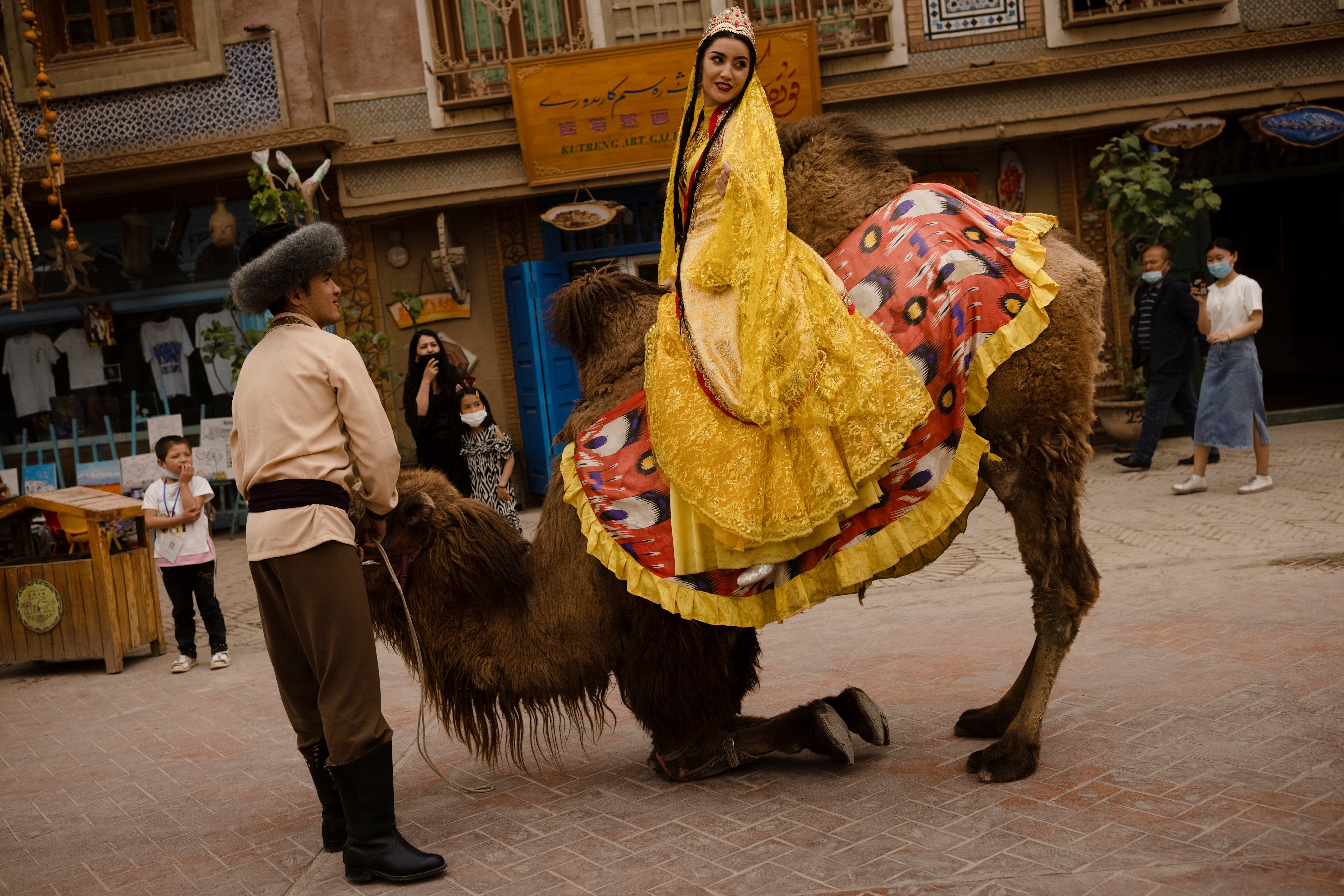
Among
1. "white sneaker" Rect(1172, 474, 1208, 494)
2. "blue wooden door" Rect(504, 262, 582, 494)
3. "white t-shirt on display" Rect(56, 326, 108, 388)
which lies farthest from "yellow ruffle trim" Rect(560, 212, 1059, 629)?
"white t-shirt on display" Rect(56, 326, 108, 388)

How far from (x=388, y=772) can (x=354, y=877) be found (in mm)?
358

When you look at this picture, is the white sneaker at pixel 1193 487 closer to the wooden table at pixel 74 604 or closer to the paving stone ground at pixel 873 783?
the paving stone ground at pixel 873 783

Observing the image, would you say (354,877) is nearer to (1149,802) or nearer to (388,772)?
(388,772)

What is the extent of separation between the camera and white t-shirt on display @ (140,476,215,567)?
714cm

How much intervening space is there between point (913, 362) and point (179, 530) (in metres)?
5.37

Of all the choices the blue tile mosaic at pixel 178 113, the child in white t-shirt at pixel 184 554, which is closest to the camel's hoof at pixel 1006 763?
the child in white t-shirt at pixel 184 554

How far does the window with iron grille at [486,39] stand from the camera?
12.6m

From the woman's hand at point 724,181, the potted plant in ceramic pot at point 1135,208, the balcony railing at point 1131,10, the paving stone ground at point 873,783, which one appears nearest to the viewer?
the paving stone ground at point 873,783

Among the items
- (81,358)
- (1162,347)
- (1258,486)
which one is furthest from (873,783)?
(81,358)

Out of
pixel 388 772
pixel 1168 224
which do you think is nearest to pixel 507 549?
pixel 388 772

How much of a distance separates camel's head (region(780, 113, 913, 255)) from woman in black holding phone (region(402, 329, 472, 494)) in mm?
4508

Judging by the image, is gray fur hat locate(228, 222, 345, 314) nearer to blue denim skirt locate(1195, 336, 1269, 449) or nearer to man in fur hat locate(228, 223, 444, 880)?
man in fur hat locate(228, 223, 444, 880)

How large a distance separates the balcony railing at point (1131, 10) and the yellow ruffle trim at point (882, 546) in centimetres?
997

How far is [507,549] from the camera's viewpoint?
402cm
